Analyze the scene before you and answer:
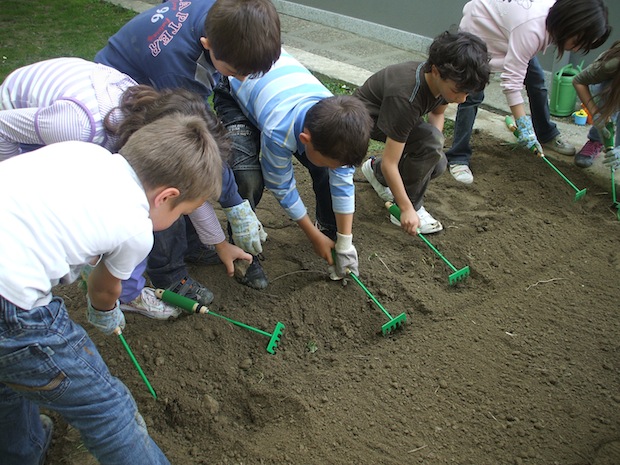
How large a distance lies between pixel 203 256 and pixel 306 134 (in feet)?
3.15

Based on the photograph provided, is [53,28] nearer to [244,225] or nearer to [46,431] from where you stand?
[244,225]

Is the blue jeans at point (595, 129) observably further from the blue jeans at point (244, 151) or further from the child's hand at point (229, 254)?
the child's hand at point (229, 254)

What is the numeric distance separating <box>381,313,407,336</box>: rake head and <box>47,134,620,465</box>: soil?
0.04 metres

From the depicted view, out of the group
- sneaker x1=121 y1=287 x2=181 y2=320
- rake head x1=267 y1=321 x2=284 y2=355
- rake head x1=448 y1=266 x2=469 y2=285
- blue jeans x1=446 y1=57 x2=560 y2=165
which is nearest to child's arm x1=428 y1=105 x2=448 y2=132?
blue jeans x1=446 y1=57 x2=560 y2=165

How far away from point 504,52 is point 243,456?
283 cm

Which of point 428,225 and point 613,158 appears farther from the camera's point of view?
point 613,158

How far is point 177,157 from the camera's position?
59.4 inches

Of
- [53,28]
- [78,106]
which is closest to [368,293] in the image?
[78,106]

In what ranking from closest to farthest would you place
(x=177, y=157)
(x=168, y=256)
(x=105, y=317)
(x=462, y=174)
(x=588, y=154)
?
(x=177, y=157), (x=105, y=317), (x=168, y=256), (x=462, y=174), (x=588, y=154)

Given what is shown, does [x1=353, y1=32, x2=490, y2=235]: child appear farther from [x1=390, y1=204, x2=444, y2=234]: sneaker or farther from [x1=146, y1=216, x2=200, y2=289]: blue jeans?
[x1=146, y1=216, x2=200, y2=289]: blue jeans

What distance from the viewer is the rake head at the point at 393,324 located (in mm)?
2479

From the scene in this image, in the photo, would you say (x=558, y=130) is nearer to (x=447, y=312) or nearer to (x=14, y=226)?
(x=447, y=312)

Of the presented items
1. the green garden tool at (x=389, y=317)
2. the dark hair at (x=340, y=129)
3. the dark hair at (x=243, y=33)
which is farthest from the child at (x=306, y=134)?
the dark hair at (x=243, y=33)

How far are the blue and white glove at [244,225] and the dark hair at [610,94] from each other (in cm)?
223
